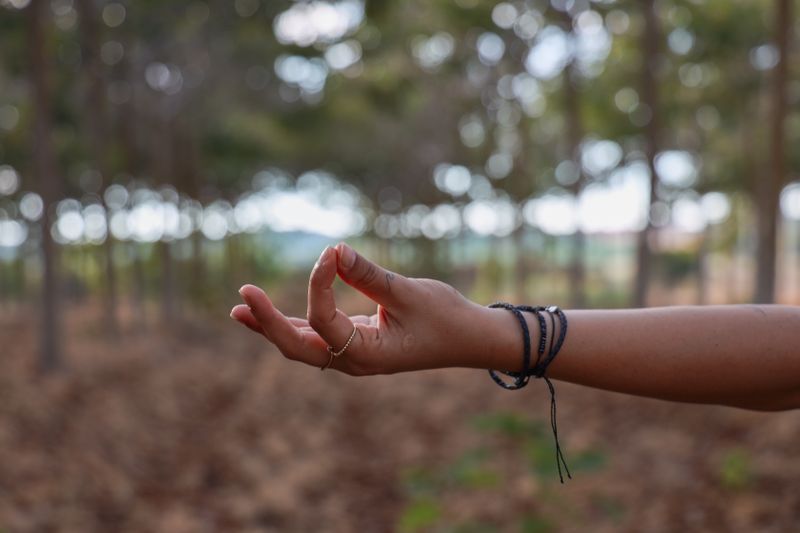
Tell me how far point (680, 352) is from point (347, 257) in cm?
91

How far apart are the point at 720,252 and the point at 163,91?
14452 millimetres

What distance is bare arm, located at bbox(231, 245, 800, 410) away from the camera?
6.22 ft

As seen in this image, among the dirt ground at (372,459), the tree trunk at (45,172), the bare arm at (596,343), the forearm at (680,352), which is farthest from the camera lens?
the tree trunk at (45,172)

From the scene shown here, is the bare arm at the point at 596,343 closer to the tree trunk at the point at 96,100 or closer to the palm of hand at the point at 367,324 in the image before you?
the palm of hand at the point at 367,324

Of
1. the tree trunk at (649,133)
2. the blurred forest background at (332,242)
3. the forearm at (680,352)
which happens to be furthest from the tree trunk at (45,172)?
the forearm at (680,352)

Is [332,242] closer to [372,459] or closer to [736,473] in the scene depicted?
[372,459]

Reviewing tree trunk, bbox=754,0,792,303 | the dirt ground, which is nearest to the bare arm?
the dirt ground

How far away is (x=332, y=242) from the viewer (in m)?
14.4

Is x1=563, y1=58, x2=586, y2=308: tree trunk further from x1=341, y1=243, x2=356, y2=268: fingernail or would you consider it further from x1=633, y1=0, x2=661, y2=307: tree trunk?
x1=341, y1=243, x2=356, y2=268: fingernail

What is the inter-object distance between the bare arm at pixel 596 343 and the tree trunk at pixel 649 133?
7398mm

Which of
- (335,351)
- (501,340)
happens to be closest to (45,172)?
(335,351)

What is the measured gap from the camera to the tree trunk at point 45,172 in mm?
9672

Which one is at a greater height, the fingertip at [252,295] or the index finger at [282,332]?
the fingertip at [252,295]

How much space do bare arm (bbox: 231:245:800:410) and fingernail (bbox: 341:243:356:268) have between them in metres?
0.08
